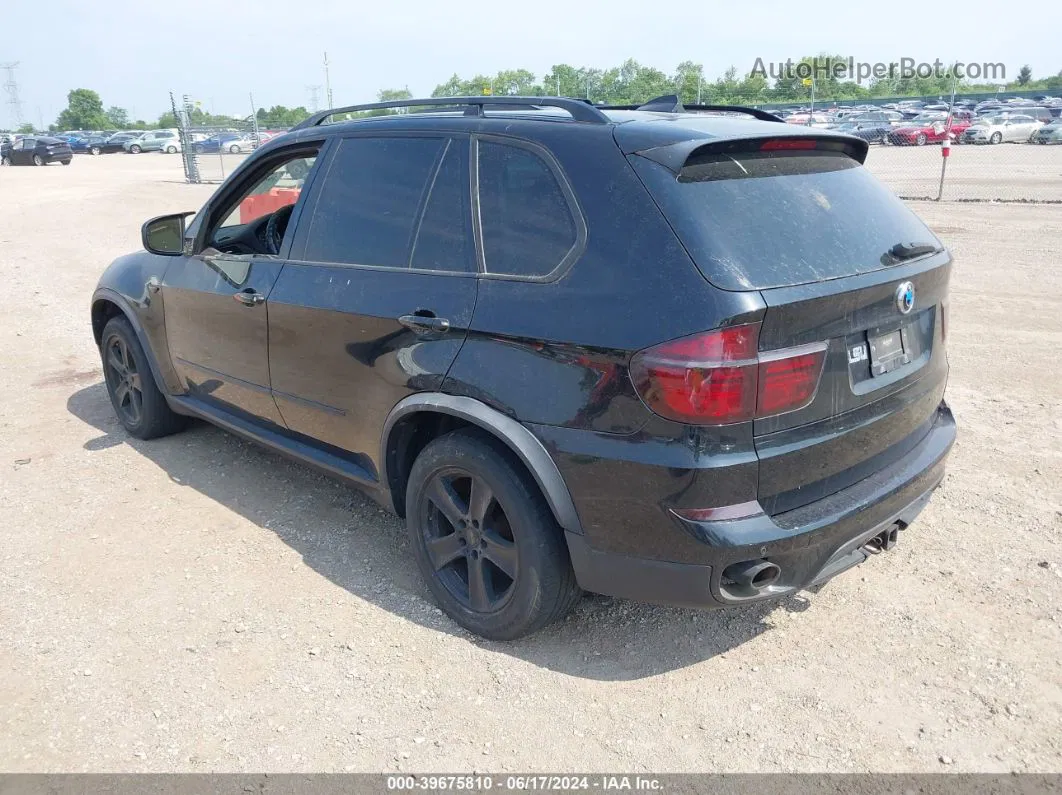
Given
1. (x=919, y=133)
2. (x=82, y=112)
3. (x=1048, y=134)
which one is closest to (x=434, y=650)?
(x=919, y=133)

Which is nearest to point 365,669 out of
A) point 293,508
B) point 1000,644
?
point 293,508

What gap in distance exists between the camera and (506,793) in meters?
2.54

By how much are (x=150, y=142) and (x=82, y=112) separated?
5563 cm

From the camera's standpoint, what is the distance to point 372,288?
3.42m

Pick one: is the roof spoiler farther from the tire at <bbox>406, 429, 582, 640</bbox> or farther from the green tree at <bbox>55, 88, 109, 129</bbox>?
the green tree at <bbox>55, 88, 109, 129</bbox>

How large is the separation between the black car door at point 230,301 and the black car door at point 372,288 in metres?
0.17

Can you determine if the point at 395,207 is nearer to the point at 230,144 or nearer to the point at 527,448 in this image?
the point at 527,448

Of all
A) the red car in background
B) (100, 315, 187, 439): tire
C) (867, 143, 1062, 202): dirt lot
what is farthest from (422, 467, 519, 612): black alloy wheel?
the red car in background

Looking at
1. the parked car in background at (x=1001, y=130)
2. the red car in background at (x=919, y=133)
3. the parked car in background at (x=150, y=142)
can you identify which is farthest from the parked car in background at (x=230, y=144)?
the parked car in background at (x=1001, y=130)

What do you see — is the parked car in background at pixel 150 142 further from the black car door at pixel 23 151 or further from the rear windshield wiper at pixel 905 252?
the rear windshield wiper at pixel 905 252

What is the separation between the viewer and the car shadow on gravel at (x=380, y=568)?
319 centimetres

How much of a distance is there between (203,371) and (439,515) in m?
1.92

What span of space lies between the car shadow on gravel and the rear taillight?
3.59ft

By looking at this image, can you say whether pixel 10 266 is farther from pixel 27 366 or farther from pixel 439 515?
pixel 439 515
